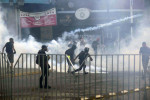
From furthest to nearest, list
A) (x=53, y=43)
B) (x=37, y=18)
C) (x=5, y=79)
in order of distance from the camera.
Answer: (x=53, y=43) → (x=37, y=18) → (x=5, y=79)

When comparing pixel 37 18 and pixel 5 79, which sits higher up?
pixel 37 18

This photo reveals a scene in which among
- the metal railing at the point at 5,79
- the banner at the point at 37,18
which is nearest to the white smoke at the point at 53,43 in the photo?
the banner at the point at 37,18

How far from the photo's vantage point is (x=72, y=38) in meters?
28.2

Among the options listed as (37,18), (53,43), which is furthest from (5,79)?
(53,43)

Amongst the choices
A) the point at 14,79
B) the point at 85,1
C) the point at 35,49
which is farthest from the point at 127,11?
the point at 14,79

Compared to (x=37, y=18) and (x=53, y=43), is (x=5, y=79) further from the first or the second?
(x=53, y=43)

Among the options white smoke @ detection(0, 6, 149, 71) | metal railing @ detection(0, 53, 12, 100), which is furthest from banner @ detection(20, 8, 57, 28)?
metal railing @ detection(0, 53, 12, 100)

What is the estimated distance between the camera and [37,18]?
24.6m

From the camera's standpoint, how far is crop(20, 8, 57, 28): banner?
24.2 meters

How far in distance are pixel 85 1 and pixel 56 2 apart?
3276mm

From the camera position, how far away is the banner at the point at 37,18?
24.2 m

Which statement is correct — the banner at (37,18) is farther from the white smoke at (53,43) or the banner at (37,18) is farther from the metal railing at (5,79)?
the metal railing at (5,79)

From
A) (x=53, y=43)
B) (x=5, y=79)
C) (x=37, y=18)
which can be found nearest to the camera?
(x=5, y=79)

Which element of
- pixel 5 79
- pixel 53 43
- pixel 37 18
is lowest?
pixel 5 79
